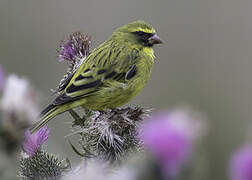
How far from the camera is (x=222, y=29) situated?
48.8ft

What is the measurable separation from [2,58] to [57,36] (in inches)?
68.3

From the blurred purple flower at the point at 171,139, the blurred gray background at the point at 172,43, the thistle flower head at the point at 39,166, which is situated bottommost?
the blurred gray background at the point at 172,43

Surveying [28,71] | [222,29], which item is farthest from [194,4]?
[28,71]

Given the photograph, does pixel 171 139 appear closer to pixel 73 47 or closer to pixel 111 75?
pixel 73 47

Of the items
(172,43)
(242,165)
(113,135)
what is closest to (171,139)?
(242,165)

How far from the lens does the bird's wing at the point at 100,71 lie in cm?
531

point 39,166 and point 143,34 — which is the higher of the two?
point 39,166

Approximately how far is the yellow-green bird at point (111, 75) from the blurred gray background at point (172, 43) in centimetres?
414

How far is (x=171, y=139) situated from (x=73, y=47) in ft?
10.7

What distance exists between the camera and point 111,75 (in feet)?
18.7

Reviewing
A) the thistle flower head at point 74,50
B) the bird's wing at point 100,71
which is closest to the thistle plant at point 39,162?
the bird's wing at point 100,71

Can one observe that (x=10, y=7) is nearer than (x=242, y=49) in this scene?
Yes

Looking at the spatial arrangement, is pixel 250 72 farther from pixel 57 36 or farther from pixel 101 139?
pixel 101 139

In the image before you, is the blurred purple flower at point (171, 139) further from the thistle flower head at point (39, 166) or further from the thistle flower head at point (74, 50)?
the thistle flower head at point (74, 50)
